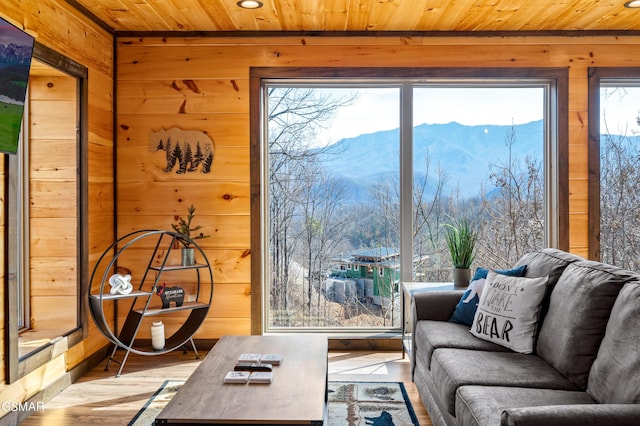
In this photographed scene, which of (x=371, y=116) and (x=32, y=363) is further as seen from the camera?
(x=371, y=116)

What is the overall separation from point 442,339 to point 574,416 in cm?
136

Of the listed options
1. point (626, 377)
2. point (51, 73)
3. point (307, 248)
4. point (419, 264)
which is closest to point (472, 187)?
point (419, 264)

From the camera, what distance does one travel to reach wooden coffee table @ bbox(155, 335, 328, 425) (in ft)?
6.25

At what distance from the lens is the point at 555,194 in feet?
14.0

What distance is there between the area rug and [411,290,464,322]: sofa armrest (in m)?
0.49

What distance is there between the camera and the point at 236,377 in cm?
228

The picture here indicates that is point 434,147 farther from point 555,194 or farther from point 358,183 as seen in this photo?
point 555,194

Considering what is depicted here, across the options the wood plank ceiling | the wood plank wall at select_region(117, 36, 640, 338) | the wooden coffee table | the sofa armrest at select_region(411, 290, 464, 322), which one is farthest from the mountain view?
the wooden coffee table

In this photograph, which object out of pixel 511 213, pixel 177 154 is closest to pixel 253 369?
pixel 177 154

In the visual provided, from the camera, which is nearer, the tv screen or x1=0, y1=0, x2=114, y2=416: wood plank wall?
the tv screen

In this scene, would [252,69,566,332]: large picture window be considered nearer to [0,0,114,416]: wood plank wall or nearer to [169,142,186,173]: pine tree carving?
[169,142,186,173]: pine tree carving

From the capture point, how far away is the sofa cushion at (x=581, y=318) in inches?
87.1

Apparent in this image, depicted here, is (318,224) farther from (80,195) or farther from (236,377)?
(236,377)

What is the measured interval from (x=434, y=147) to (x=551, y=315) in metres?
2.11
